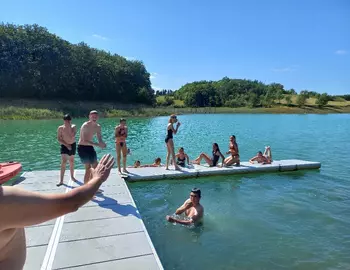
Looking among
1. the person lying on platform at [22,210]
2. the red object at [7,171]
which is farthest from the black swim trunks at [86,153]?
the person lying on platform at [22,210]

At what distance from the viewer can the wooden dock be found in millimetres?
4547

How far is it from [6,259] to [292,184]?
11521 mm

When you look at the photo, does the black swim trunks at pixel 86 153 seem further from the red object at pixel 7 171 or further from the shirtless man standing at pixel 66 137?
the red object at pixel 7 171

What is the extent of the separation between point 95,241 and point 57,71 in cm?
6633

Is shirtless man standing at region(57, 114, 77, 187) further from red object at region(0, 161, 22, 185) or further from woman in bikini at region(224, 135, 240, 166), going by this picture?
woman in bikini at region(224, 135, 240, 166)

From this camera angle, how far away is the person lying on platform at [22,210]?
1656 millimetres

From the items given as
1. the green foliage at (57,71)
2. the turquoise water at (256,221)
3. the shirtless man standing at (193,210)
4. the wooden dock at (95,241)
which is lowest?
the turquoise water at (256,221)

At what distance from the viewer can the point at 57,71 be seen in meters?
64.6

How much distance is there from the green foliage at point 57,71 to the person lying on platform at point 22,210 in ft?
206

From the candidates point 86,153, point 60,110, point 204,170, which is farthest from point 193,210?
point 60,110

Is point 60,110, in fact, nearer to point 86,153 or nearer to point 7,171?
point 86,153

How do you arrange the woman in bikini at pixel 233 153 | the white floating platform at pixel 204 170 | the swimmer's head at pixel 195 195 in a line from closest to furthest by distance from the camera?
1. the swimmer's head at pixel 195 195
2. the white floating platform at pixel 204 170
3. the woman in bikini at pixel 233 153

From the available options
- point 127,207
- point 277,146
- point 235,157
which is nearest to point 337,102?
point 277,146

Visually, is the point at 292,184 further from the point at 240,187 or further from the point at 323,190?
the point at 240,187
